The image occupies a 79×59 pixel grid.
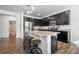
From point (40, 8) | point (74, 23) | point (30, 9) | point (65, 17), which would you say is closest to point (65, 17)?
point (65, 17)

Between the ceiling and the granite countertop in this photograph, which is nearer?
the ceiling

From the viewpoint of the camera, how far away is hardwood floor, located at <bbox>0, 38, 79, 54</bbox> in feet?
6.96

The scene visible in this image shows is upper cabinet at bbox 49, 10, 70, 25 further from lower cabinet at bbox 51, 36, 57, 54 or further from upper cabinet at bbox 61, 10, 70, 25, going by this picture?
lower cabinet at bbox 51, 36, 57, 54

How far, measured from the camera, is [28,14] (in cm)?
219

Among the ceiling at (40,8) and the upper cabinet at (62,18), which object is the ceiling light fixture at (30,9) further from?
the upper cabinet at (62,18)

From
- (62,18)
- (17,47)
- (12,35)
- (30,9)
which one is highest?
(30,9)

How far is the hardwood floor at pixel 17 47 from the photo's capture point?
2.12 metres

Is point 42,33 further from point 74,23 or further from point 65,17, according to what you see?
point 74,23

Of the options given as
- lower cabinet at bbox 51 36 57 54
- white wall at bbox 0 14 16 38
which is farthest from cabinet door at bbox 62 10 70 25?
white wall at bbox 0 14 16 38

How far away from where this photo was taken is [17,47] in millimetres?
2189
